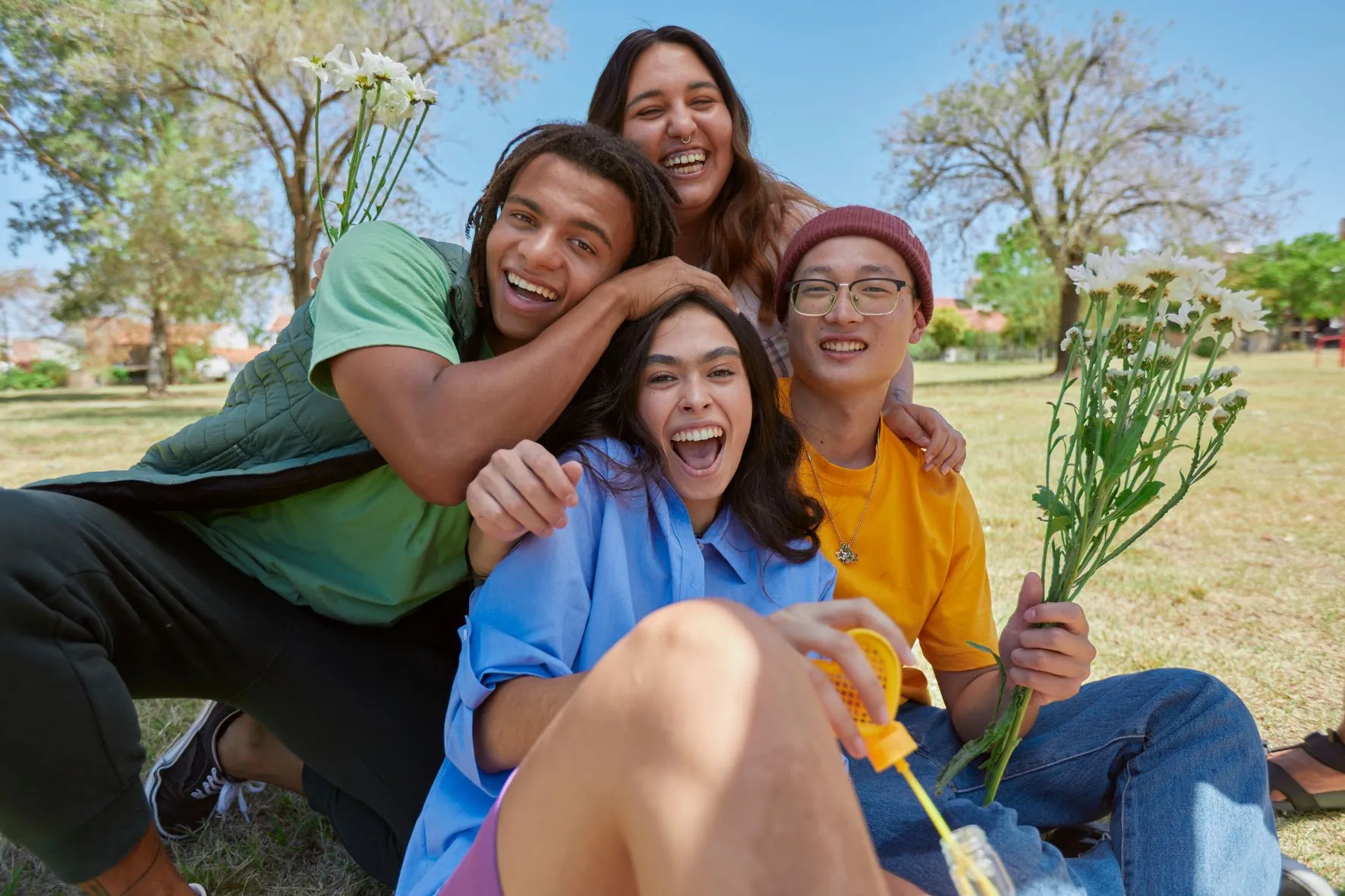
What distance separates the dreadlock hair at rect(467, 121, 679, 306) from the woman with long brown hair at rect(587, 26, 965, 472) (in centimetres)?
67

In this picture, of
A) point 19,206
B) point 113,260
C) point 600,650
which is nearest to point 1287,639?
point 600,650

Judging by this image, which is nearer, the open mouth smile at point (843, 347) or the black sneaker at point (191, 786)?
the open mouth smile at point (843, 347)

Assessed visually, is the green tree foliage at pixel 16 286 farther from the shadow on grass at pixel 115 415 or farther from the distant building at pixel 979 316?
the distant building at pixel 979 316

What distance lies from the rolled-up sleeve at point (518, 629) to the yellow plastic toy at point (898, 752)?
0.51 metres

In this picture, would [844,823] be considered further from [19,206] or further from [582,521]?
[19,206]

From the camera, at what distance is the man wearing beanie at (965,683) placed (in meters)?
1.81

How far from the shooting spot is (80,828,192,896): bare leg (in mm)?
1752

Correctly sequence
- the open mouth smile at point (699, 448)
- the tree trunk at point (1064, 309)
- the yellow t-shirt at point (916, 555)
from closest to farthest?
the open mouth smile at point (699, 448), the yellow t-shirt at point (916, 555), the tree trunk at point (1064, 309)

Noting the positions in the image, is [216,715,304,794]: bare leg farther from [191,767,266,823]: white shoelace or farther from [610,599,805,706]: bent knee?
[610,599,805,706]: bent knee

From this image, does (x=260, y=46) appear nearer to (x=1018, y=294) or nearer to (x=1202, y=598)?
(x=1202, y=598)

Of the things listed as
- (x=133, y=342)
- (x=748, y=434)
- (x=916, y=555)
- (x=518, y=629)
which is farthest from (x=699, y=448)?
(x=133, y=342)

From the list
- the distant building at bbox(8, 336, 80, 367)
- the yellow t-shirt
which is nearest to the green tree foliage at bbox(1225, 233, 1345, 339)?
the yellow t-shirt

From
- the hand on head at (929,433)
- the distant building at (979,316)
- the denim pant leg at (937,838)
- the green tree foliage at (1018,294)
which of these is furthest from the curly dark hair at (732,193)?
the distant building at (979,316)

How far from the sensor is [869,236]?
7.60 ft
